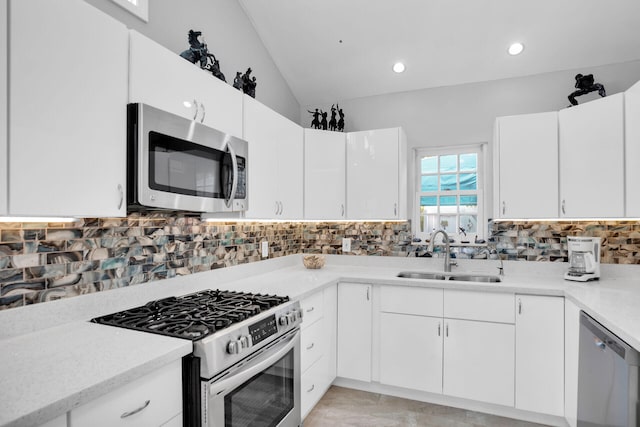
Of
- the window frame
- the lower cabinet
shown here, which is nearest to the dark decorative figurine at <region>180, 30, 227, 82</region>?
the lower cabinet

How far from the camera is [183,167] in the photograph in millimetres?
1688

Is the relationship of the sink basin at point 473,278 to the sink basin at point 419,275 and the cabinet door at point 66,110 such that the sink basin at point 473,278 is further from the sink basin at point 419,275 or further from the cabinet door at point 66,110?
the cabinet door at point 66,110

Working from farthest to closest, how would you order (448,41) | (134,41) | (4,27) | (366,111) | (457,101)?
(366,111)
(457,101)
(448,41)
(134,41)
(4,27)

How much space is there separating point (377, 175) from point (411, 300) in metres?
1.08

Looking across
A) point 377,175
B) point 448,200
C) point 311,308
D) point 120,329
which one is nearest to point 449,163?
point 448,200

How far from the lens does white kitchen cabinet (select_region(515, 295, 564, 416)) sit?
2.25 metres

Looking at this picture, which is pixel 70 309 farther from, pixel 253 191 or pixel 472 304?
pixel 472 304

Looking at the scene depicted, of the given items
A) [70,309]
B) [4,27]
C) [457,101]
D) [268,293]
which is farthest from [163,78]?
[457,101]

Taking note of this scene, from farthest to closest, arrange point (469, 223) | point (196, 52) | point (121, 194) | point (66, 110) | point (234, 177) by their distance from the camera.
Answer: point (469, 223), point (196, 52), point (234, 177), point (121, 194), point (66, 110)

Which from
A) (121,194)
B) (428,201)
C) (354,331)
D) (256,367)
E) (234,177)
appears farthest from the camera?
(428,201)

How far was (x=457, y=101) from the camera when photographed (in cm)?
316

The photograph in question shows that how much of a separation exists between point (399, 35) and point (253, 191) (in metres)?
1.74

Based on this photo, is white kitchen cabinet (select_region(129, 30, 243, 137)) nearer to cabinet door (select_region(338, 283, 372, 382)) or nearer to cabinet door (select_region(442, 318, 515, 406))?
cabinet door (select_region(338, 283, 372, 382))

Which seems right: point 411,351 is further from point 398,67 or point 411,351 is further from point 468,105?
point 398,67
